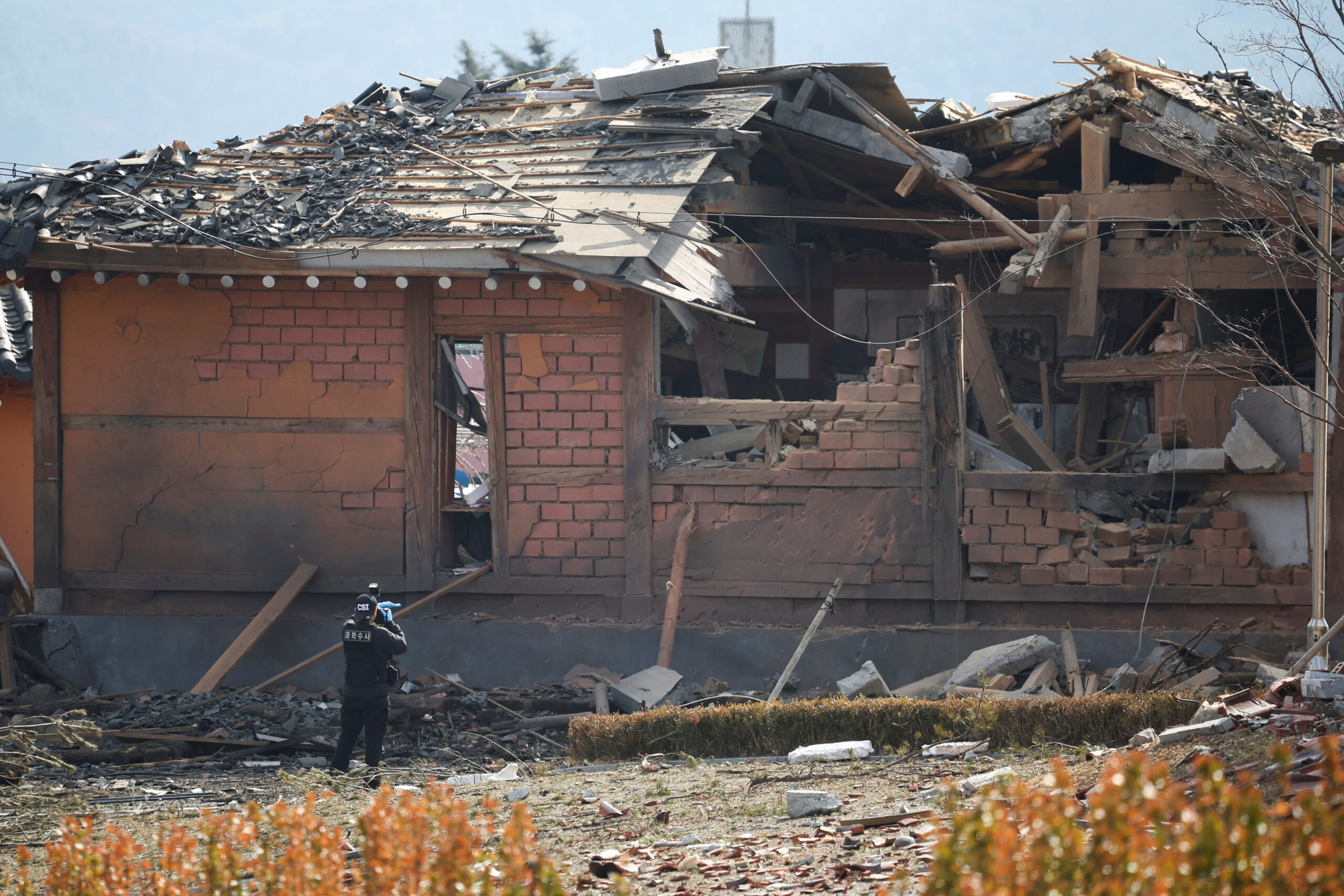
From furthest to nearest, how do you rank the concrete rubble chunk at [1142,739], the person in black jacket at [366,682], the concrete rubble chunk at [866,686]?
the concrete rubble chunk at [866,686] < the person in black jacket at [366,682] < the concrete rubble chunk at [1142,739]

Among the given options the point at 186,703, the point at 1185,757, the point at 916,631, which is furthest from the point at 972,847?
the point at 186,703

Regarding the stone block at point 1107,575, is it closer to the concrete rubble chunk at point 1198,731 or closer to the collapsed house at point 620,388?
the collapsed house at point 620,388

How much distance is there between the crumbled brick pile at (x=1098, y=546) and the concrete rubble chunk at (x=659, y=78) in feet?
17.4

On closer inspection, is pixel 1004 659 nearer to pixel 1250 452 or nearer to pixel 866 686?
pixel 866 686

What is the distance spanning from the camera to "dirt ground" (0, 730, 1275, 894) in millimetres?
4430

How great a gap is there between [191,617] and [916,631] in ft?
22.3

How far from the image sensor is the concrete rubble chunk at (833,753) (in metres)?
6.70

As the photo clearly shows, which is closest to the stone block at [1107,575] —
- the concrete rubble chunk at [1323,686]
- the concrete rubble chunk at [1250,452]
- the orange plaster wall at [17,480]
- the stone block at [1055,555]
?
the stone block at [1055,555]

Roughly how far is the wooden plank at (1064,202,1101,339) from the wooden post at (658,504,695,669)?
4.03 m

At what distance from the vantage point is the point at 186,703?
380 inches

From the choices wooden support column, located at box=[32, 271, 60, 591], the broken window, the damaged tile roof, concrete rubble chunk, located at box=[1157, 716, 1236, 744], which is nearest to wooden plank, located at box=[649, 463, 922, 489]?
the broken window

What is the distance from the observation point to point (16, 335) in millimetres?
14633

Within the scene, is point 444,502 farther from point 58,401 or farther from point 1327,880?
point 1327,880

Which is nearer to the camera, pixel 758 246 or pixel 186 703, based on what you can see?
pixel 186 703
